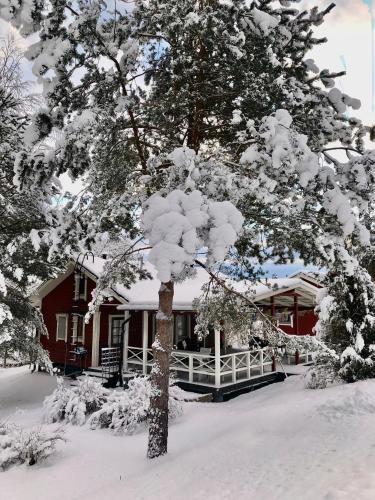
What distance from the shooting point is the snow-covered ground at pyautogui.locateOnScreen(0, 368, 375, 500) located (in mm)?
5856

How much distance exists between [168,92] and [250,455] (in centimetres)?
749

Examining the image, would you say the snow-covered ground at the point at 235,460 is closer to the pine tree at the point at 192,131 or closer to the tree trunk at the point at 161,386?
the tree trunk at the point at 161,386

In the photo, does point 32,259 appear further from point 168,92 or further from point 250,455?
point 250,455

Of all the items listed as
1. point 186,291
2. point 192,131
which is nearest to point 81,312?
point 186,291

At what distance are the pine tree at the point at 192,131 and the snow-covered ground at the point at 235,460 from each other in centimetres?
122

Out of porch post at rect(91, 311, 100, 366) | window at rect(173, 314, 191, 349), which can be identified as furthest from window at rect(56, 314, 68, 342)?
window at rect(173, 314, 191, 349)

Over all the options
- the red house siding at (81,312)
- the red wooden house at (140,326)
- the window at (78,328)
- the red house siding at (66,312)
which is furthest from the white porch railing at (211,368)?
the window at (78,328)

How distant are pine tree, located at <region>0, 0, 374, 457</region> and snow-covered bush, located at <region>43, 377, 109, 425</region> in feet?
15.2

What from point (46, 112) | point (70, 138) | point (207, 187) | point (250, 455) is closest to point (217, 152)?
point (207, 187)

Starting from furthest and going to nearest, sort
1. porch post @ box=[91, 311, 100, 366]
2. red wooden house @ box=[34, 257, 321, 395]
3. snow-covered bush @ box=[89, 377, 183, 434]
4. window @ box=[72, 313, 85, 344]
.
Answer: window @ box=[72, 313, 85, 344]
porch post @ box=[91, 311, 100, 366]
red wooden house @ box=[34, 257, 321, 395]
snow-covered bush @ box=[89, 377, 183, 434]

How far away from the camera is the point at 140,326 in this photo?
2234cm

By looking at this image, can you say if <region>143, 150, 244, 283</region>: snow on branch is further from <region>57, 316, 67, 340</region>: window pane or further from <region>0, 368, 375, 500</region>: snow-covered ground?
<region>57, 316, 67, 340</region>: window pane

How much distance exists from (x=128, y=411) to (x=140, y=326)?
10906 millimetres

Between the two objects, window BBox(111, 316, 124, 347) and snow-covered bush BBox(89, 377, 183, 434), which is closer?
snow-covered bush BBox(89, 377, 183, 434)
